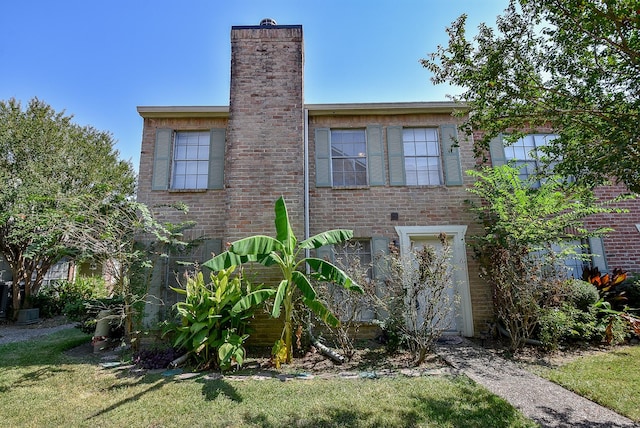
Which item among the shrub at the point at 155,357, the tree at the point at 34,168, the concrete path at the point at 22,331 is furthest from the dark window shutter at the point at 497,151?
the concrete path at the point at 22,331

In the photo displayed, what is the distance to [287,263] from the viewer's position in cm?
578

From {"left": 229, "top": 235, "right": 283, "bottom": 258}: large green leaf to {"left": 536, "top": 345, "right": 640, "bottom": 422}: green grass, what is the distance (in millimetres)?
4651

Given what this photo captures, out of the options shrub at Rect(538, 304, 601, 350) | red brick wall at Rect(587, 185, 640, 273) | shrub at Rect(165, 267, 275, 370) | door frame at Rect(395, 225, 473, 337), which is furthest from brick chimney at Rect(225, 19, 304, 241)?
red brick wall at Rect(587, 185, 640, 273)

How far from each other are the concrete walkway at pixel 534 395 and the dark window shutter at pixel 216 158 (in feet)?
20.7

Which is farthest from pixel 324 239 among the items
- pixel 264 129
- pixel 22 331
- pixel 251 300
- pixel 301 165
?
pixel 22 331

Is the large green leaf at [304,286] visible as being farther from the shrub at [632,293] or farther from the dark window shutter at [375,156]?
the shrub at [632,293]

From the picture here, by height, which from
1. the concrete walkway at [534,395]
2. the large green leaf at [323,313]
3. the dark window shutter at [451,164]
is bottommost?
the concrete walkway at [534,395]

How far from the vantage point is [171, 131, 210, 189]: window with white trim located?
8.49 metres

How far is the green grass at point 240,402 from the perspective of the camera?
356 centimetres

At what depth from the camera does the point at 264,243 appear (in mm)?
5512

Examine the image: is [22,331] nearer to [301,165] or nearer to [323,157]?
[301,165]

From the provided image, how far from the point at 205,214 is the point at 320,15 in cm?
528

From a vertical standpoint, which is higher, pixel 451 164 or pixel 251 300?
pixel 451 164

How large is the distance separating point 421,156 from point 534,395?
5.85 meters
